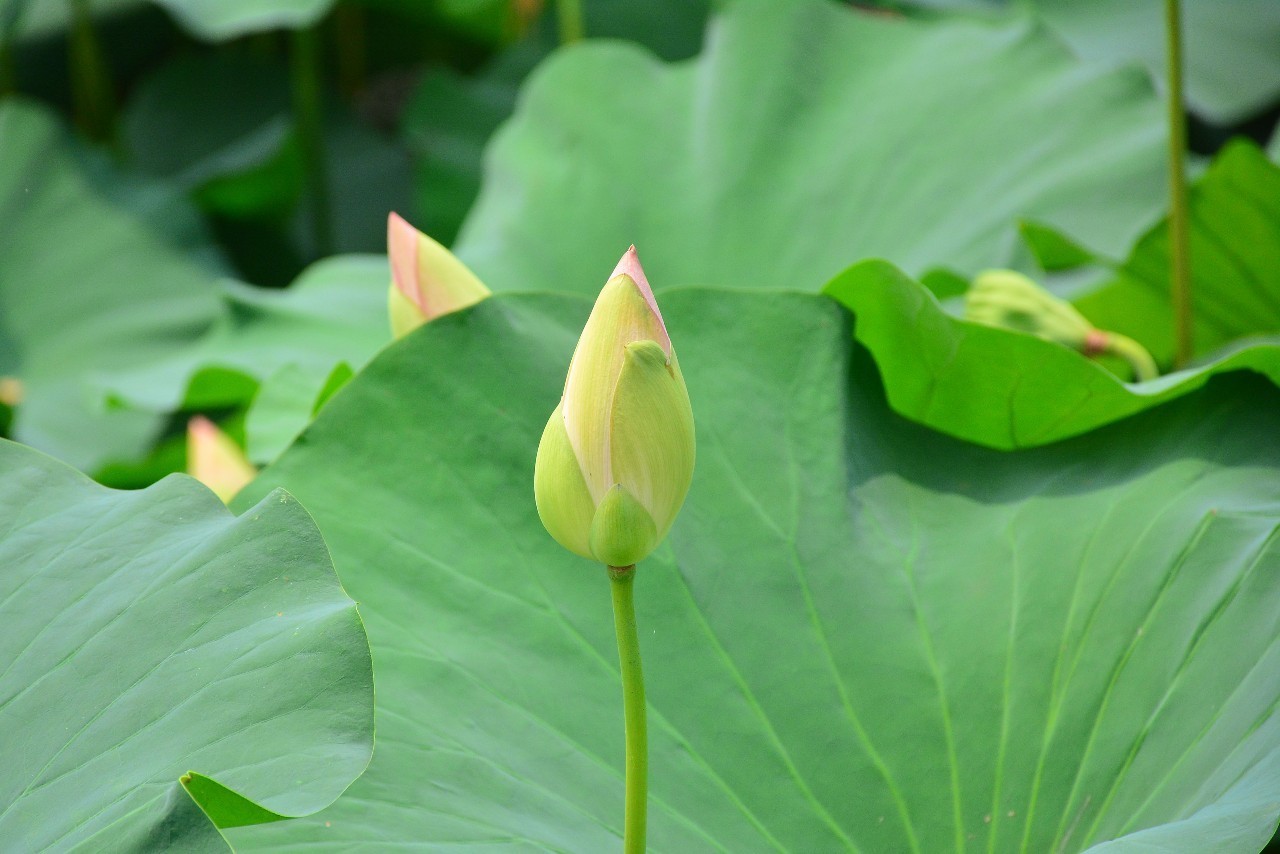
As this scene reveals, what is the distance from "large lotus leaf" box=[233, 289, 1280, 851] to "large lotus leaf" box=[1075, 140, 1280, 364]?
0.44m

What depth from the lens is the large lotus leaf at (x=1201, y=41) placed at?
1.78m

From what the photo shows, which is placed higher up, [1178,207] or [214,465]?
[1178,207]

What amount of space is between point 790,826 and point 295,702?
0.27 m

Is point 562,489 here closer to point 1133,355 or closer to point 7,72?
point 1133,355

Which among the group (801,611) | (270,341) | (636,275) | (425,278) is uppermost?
(636,275)

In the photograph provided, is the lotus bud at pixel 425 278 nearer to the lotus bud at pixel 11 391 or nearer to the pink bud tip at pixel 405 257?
the pink bud tip at pixel 405 257

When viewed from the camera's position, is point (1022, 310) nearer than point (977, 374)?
No

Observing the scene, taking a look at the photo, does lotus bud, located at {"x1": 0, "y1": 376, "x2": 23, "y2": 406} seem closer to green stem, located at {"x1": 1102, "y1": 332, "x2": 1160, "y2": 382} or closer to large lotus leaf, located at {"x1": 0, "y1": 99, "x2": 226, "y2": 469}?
large lotus leaf, located at {"x1": 0, "y1": 99, "x2": 226, "y2": 469}

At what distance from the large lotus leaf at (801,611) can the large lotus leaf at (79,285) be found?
49.5 inches

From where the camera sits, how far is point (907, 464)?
832 millimetres

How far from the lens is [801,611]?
747 mm

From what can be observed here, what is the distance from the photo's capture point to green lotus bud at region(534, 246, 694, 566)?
522 mm

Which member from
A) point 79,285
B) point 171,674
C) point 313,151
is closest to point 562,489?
point 171,674

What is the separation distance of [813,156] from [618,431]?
973 mm
